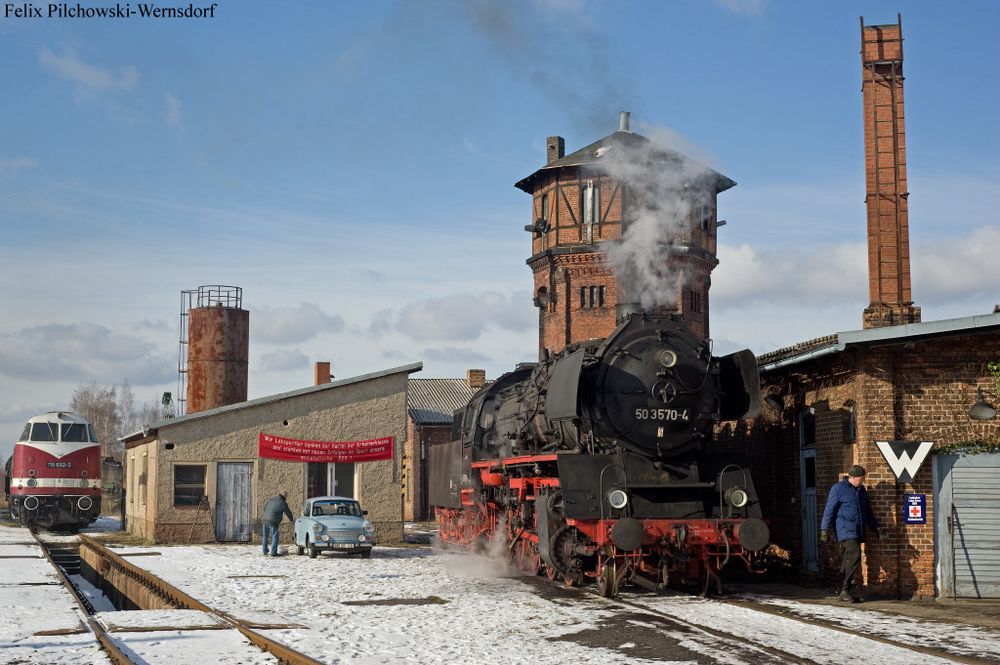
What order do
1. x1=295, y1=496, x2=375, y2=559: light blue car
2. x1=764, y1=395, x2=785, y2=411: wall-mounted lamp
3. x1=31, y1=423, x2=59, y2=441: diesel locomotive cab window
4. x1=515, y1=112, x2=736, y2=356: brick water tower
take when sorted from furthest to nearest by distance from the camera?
x1=515, y1=112, x2=736, y2=356: brick water tower
x1=31, y1=423, x2=59, y2=441: diesel locomotive cab window
x1=295, y1=496, x2=375, y2=559: light blue car
x1=764, y1=395, x2=785, y2=411: wall-mounted lamp

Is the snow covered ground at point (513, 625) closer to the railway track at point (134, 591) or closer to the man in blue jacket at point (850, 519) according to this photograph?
the railway track at point (134, 591)

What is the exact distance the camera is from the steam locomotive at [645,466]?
1344 cm

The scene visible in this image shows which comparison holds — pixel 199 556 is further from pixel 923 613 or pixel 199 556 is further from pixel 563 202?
pixel 563 202

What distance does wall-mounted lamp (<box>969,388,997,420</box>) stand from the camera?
13.9m

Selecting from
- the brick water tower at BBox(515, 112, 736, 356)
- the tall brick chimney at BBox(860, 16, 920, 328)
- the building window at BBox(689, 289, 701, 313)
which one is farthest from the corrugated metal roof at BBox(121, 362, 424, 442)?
the building window at BBox(689, 289, 701, 313)

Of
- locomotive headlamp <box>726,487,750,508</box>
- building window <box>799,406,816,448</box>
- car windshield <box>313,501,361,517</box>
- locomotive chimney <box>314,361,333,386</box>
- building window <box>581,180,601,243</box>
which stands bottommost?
car windshield <box>313,501,361,517</box>

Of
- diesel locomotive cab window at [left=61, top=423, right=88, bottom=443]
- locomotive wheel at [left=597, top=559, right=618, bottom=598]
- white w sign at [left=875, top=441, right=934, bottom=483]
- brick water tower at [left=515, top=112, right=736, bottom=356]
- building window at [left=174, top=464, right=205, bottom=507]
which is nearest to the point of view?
locomotive wheel at [left=597, top=559, right=618, bottom=598]

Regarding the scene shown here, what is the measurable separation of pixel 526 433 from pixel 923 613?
6344mm

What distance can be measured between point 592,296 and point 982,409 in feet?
100

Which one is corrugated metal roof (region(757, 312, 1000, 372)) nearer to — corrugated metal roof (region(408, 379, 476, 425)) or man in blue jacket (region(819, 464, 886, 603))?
man in blue jacket (region(819, 464, 886, 603))

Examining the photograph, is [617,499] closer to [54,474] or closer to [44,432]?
[54,474]

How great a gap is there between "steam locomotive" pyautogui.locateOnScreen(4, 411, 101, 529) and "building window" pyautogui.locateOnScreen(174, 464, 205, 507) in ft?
24.3

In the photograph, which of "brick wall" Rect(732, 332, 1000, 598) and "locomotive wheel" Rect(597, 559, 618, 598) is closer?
"locomotive wheel" Rect(597, 559, 618, 598)

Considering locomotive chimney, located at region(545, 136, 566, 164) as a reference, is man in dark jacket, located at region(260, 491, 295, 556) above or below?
below
